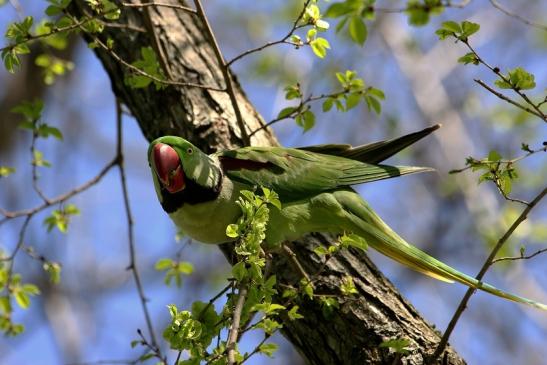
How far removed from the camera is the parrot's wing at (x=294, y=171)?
309cm

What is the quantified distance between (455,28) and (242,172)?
1.22 m

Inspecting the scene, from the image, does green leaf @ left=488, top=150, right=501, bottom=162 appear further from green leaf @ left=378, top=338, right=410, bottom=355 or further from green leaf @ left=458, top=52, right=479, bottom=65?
green leaf @ left=378, top=338, right=410, bottom=355

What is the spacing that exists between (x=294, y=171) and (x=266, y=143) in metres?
0.45

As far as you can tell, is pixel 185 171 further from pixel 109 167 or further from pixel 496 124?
pixel 496 124

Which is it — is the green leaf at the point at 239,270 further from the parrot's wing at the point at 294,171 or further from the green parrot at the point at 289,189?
the parrot's wing at the point at 294,171

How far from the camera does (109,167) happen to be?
159 inches

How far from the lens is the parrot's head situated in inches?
111

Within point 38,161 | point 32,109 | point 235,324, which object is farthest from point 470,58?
point 38,161

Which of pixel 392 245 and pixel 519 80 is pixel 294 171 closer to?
pixel 392 245

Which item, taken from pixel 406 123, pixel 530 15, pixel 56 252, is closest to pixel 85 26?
pixel 56 252

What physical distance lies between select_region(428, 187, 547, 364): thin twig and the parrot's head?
116 centimetres

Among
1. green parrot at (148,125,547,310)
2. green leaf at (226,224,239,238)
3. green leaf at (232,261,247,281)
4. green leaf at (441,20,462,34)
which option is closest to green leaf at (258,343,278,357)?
green leaf at (232,261,247,281)

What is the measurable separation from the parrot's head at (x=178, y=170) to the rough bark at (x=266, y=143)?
1.93 feet

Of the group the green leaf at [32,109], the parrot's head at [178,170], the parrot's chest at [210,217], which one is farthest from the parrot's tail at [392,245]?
the green leaf at [32,109]
